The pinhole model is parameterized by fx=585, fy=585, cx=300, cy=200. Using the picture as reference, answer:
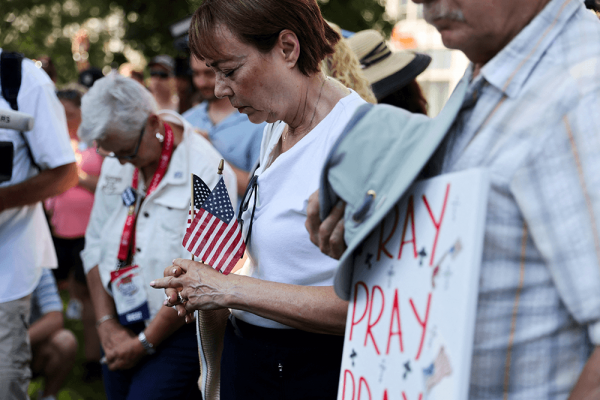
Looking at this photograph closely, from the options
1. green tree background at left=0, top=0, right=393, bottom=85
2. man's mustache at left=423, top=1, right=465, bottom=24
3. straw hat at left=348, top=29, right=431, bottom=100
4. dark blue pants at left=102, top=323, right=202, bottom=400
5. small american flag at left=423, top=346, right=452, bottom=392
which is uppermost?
man's mustache at left=423, top=1, right=465, bottom=24

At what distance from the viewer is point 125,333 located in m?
2.85

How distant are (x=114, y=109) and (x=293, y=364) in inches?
69.4

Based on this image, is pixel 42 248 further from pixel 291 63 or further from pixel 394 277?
pixel 394 277

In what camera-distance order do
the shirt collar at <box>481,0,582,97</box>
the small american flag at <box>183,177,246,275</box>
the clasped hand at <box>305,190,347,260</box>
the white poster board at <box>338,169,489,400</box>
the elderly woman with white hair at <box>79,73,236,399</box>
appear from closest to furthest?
the white poster board at <box>338,169,489,400</box> < the shirt collar at <box>481,0,582,97</box> < the clasped hand at <box>305,190,347,260</box> < the small american flag at <box>183,177,246,275</box> < the elderly woman with white hair at <box>79,73,236,399</box>

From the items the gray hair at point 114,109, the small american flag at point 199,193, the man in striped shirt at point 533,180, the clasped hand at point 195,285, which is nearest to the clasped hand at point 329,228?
the man in striped shirt at point 533,180

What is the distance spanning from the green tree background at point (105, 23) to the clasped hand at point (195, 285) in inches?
417

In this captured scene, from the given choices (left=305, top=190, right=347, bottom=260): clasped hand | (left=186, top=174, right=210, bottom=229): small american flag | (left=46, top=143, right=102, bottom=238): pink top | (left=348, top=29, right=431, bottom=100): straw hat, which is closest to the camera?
(left=305, top=190, right=347, bottom=260): clasped hand

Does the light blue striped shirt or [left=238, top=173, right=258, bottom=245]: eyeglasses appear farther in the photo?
[left=238, top=173, right=258, bottom=245]: eyeglasses

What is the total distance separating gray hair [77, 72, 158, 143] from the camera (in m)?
2.87

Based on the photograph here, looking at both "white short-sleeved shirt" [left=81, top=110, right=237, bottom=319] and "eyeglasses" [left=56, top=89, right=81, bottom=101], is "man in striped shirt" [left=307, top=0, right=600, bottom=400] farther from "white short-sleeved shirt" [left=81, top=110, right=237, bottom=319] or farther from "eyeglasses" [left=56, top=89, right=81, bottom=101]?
"eyeglasses" [left=56, top=89, right=81, bottom=101]

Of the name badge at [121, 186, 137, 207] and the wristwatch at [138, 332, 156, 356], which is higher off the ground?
the name badge at [121, 186, 137, 207]

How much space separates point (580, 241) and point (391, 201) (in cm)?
29

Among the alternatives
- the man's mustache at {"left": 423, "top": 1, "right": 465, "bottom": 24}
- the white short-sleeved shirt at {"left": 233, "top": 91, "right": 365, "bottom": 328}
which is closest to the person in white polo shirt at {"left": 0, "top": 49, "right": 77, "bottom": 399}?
the white short-sleeved shirt at {"left": 233, "top": 91, "right": 365, "bottom": 328}

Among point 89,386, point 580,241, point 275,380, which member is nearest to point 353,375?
point 580,241
